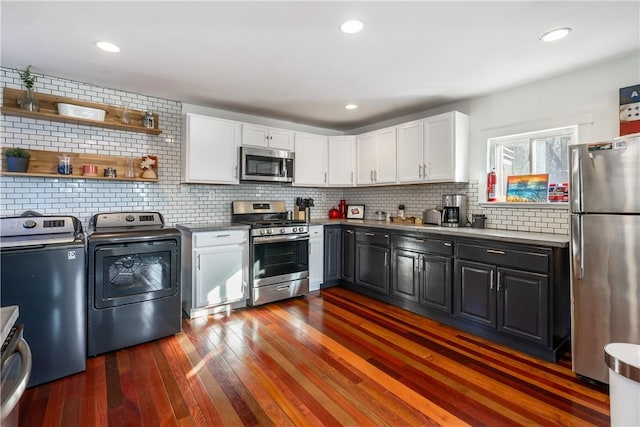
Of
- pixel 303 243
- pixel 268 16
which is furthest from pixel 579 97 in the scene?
pixel 303 243

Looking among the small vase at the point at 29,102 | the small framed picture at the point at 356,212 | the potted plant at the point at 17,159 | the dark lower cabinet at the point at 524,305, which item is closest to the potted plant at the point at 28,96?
the small vase at the point at 29,102

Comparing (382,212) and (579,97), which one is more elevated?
(579,97)

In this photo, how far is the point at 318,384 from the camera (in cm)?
211

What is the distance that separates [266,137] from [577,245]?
332 centimetres

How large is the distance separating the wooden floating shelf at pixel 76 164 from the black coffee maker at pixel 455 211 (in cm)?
323

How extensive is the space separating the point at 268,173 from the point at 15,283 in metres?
2.57

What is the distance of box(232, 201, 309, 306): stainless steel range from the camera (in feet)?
11.9

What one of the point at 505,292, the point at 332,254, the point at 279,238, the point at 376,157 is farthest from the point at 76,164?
the point at 505,292

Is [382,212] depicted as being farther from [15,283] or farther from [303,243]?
[15,283]

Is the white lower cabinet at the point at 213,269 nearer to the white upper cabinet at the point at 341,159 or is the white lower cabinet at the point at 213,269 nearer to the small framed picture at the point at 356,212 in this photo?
the white upper cabinet at the point at 341,159

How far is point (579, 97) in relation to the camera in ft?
9.12

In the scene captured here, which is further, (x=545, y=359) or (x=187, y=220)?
(x=187, y=220)

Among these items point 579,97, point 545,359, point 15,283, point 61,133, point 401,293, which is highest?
point 579,97

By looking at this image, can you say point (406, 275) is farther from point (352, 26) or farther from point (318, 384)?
point (352, 26)
